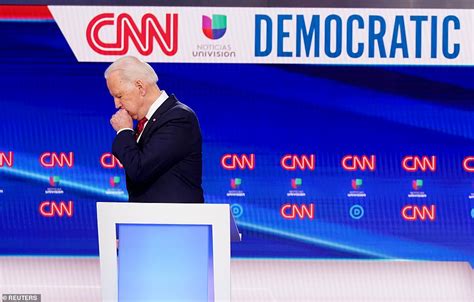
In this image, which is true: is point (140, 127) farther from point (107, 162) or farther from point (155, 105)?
point (107, 162)

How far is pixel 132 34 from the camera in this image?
524 centimetres

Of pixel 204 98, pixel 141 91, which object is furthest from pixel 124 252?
pixel 204 98

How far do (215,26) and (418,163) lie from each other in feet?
4.97

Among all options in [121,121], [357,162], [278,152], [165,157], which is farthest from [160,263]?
[357,162]

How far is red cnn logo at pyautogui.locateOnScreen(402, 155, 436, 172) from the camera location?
522 cm

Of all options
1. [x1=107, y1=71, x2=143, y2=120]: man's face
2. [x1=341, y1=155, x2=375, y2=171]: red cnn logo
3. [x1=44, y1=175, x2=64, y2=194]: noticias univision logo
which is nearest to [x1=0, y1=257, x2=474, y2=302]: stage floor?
[x1=44, y1=175, x2=64, y2=194]: noticias univision logo

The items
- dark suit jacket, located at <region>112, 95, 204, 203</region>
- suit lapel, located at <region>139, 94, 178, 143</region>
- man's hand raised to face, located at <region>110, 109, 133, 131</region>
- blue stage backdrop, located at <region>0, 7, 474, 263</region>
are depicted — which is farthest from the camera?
blue stage backdrop, located at <region>0, 7, 474, 263</region>

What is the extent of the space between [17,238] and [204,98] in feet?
4.76

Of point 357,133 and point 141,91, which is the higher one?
point 357,133

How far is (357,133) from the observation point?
521 cm

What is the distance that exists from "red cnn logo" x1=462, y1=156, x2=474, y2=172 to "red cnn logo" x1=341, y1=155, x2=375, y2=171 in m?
0.56

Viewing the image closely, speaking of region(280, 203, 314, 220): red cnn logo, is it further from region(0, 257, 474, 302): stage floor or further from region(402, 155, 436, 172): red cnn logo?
region(402, 155, 436, 172): red cnn logo

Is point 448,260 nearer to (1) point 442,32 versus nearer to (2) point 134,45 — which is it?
(1) point 442,32

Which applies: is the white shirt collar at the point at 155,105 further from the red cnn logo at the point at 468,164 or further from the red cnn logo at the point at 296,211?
the red cnn logo at the point at 468,164
